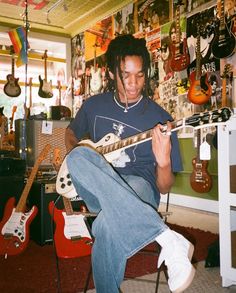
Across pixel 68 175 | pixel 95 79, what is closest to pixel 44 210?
pixel 68 175

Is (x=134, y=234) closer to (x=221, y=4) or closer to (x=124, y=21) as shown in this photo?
(x=221, y=4)

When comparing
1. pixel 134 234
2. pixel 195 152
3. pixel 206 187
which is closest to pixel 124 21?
pixel 195 152

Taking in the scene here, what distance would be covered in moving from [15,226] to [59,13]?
4207 millimetres

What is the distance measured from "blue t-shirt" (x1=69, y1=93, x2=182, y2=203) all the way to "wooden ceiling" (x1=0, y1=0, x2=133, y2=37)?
3.61 meters

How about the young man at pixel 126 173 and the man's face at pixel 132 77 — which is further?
the man's face at pixel 132 77

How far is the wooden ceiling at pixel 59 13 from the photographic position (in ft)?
16.4

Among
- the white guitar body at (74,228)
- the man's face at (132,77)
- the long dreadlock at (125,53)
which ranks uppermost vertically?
the long dreadlock at (125,53)

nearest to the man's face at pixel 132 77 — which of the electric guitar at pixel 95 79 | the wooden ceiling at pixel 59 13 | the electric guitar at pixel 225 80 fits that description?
the electric guitar at pixel 225 80

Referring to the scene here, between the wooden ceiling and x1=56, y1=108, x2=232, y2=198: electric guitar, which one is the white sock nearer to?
x1=56, y1=108, x2=232, y2=198: electric guitar

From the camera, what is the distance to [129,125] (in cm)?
158

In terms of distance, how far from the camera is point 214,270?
198 centimetres

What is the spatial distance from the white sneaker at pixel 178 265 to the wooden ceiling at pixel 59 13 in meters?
4.47

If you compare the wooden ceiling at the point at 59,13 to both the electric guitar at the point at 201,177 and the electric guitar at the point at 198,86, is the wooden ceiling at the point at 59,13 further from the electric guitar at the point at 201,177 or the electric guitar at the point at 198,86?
the electric guitar at the point at 201,177

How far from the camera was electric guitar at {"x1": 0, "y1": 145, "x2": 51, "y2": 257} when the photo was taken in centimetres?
236
